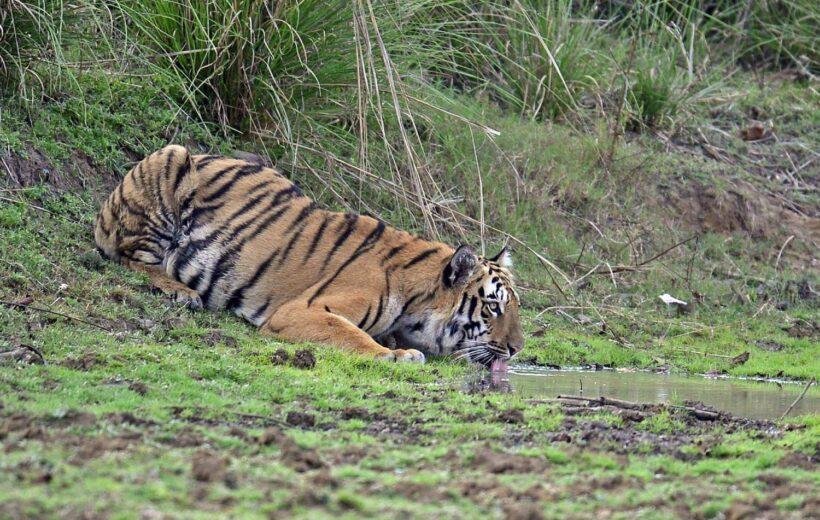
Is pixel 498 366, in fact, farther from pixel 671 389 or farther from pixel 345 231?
pixel 345 231

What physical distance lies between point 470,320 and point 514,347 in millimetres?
336

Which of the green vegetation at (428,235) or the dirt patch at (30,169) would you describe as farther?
the dirt patch at (30,169)

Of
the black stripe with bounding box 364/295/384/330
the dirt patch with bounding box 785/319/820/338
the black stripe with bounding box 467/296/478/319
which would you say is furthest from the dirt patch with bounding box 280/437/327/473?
the dirt patch with bounding box 785/319/820/338

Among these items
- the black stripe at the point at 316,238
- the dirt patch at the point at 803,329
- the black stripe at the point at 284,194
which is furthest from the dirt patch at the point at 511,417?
the dirt patch at the point at 803,329

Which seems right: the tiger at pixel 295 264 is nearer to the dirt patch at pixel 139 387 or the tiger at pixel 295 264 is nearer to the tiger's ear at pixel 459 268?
the tiger's ear at pixel 459 268

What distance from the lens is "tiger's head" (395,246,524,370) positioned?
7969 mm

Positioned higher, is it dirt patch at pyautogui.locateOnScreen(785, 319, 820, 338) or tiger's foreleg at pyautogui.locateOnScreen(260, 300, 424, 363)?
tiger's foreleg at pyautogui.locateOnScreen(260, 300, 424, 363)

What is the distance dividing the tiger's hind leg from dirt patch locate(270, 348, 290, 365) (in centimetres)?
135

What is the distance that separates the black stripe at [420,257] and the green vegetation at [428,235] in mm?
652

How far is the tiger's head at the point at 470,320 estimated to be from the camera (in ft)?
26.1

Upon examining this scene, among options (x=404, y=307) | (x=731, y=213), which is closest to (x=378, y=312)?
(x=404, y=307)

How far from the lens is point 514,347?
7.95 meters

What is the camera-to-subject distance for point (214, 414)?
5.32m

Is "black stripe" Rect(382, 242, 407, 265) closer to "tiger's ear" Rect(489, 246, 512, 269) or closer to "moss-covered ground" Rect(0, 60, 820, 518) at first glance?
"tiger's ear" Rect(489, 246, 512, 269)
